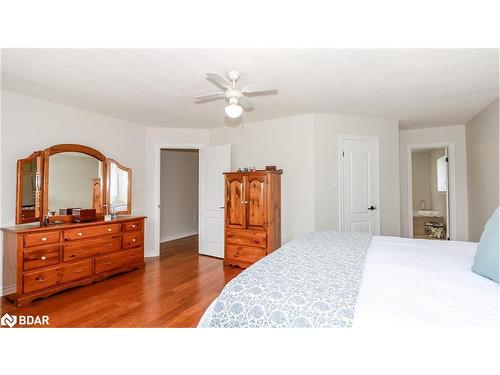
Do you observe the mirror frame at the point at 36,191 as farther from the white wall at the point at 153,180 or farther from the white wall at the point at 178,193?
the white wall at the point at 178,193

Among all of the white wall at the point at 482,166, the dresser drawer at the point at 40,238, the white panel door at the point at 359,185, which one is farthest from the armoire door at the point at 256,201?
the white wall at the point at 482,166

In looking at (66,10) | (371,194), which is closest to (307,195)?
(371,194)

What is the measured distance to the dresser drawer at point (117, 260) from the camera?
3.09 m

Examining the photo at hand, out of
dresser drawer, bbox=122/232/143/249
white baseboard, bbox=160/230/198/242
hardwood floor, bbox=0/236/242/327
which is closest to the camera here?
hardwood floor, bbox=0/236/242/327

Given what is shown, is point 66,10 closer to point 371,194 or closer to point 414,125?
point 371,194

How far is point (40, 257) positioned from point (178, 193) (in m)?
3.48

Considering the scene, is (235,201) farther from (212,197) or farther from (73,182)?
(73,182)

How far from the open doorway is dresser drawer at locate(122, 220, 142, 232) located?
153 centimetres

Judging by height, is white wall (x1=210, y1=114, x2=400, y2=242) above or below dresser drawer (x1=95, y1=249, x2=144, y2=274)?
above

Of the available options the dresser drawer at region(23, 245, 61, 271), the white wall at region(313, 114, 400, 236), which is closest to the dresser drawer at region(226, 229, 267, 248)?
the white wall at region(313, 114, 400, 236)

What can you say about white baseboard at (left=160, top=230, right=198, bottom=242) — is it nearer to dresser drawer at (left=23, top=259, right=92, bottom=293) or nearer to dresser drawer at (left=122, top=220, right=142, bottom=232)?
dresser drawer at (left=122, top=220, right=142, bottom=232)

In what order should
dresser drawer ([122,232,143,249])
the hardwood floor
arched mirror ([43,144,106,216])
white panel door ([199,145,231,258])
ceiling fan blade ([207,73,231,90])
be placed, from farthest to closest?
white panel door ([199,145,231,258]) < dresser drawer ([122,232,143,249]) < arched mirror ([43,144,106,216]) < the hardwood floor < ceiling fan blade ([207,73,231,90])

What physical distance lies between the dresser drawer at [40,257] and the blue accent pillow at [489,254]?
370cm

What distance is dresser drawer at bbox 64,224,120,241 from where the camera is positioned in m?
2.84
